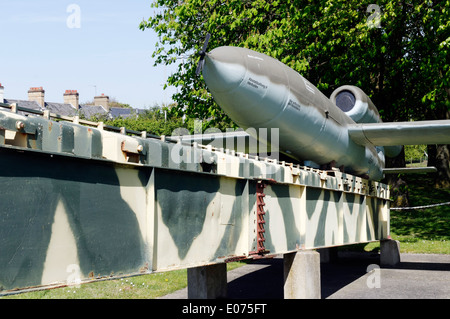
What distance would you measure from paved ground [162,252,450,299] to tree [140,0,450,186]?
639cm

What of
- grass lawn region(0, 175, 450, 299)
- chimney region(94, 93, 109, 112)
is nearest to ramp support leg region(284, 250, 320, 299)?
grass lawn region(0, 175, 450, 299)

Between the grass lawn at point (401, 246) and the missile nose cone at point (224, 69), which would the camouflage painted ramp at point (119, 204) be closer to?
the missile nose cone at point (224, 69)

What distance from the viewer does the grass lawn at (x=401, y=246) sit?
37.6 ft

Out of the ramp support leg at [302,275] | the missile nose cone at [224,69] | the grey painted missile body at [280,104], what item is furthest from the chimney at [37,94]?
the ramp support leg at [302,275]

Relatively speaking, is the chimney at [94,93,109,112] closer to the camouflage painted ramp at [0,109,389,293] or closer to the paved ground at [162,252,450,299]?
the paved ground at [162,252,450,299]

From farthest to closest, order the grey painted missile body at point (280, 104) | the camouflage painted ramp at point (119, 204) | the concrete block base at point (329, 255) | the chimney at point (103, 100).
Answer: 1. the chimney at point (103, 100)
2. the concrete block base at point (329, 255)
3. the grey painted missile body at point (280, 104)
4. the camouflage painted ramp at point (119, 204)

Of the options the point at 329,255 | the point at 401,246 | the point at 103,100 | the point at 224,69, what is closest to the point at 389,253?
the point at 329,255

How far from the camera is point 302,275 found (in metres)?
9.71

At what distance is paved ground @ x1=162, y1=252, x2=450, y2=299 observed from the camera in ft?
38.3

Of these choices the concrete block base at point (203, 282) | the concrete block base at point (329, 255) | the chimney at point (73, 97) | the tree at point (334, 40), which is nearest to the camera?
the concrete block base at point (203, 282)

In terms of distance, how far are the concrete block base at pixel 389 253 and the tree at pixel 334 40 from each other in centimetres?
577

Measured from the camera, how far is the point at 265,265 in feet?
55.0

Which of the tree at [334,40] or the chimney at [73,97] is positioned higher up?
the chimney at [73,97]
